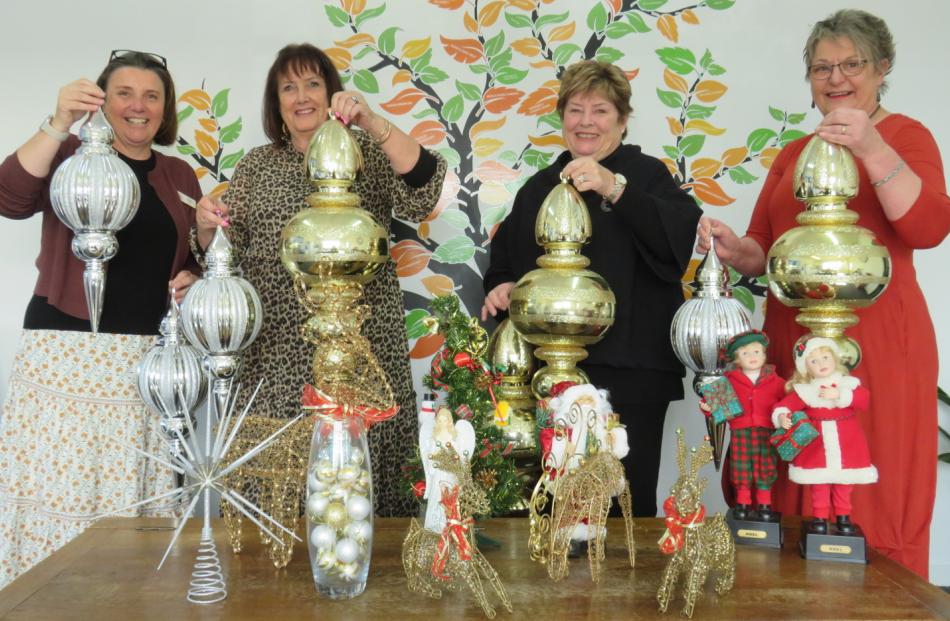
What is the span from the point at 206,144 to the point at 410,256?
2.37 feet

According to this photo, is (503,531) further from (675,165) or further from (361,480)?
(675,165)

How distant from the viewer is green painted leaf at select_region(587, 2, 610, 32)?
102 inches

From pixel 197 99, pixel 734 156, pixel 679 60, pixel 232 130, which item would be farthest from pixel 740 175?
pixel 197 99

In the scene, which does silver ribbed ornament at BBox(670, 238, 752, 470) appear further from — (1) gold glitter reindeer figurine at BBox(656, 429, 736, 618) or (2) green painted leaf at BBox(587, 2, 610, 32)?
(2) green painted leaf at BBox(587, 2, 610, 32)

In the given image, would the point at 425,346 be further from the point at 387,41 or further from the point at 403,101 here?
the point at 387,41

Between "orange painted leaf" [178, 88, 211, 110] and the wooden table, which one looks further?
"orange painted leaf" [178, 88, 211, 110]

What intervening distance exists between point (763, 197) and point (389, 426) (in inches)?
42.0

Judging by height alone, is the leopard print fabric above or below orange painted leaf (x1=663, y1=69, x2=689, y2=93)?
below

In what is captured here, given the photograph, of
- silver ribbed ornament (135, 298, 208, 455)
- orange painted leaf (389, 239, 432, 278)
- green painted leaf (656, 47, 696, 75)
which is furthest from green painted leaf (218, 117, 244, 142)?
green painted leaf (656, 47, 696, 75)

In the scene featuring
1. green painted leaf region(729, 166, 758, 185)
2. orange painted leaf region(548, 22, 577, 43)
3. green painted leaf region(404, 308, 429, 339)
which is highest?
orange painted leaf region(548, 22, 577, 43)

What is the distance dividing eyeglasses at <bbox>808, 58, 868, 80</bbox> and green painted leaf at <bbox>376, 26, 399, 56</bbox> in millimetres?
1312

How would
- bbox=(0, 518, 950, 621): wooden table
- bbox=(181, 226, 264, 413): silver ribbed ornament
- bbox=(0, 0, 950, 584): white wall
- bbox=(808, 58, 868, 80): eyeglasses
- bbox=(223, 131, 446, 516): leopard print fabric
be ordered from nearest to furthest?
1. bbox=(0, 518, 950, 621): wooden table
2. bbox=(181, 226, 264, 413): silver ribbed ornament
3. bbox=(808, 58, 868, 80): eyeglasses
4. bbox=(223, 131, 446, 516): leopard print fabric
5. bbox=(0, 0, 950, 584): white wall

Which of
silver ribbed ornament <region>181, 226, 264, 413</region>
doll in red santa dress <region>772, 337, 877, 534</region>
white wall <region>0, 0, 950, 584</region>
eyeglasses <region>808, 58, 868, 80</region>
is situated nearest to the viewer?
doll in red santa dress <region>772, 337, 877, 534</region>

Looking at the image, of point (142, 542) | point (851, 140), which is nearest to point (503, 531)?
point (142, 542)
